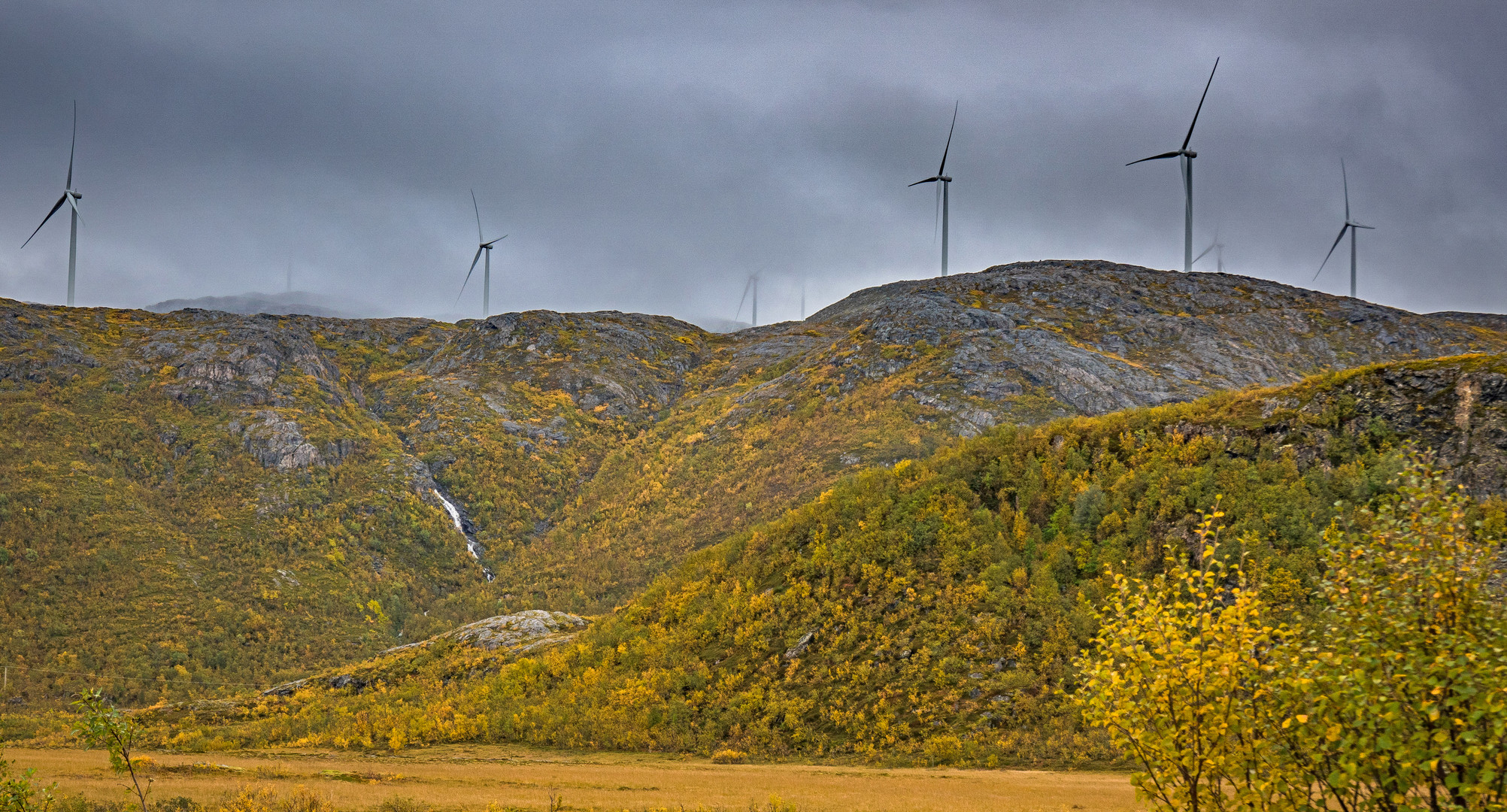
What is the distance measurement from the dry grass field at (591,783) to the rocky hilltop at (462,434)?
33.3 m

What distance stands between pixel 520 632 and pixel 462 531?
38599 millimetres

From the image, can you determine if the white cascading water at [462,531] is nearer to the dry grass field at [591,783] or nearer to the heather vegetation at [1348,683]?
the dry grass field at [591,783]

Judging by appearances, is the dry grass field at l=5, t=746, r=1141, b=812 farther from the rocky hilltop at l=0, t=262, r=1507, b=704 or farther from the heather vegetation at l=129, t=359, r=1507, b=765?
the rocky hilltop at l=0, t=262, r=1507, b=704

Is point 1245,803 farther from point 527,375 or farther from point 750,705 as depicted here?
point 527,375

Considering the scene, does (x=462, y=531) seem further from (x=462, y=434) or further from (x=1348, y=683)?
(x=1348, y=683)

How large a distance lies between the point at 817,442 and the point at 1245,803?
262ft

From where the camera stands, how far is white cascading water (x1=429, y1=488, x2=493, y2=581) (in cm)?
9257

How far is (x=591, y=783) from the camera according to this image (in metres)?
33.5

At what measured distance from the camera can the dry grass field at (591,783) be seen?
27.5 meters

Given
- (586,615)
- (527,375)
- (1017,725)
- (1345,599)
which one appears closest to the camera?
(1345,599)

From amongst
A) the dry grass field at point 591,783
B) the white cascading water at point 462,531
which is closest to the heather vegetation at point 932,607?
the dry grass field at point 591,783

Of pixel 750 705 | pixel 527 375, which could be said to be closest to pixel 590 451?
pixel 527 375

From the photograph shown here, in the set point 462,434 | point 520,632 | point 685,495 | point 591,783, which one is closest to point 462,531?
point 462,434

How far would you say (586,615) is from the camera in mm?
78875
